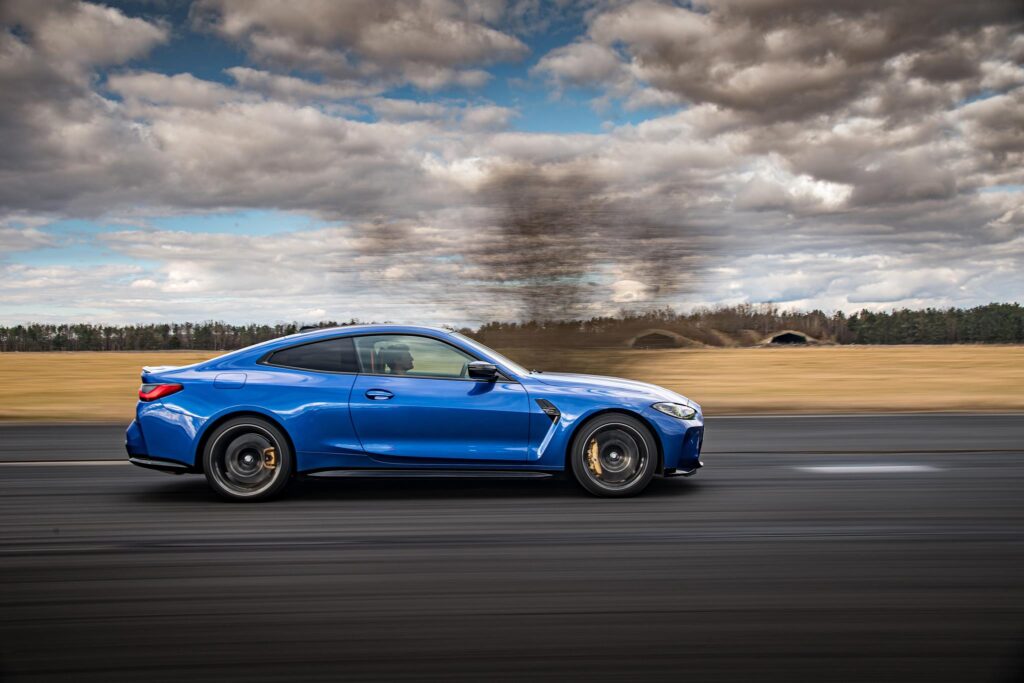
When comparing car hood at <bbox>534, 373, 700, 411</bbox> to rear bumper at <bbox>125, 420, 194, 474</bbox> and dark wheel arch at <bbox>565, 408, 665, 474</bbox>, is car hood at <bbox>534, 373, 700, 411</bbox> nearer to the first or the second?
dark wheel arch at <bbox>565, 408, 665, 474</bbox>

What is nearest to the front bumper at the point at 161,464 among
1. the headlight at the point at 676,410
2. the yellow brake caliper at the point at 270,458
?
the yellow brake caliper at the point at 270,458

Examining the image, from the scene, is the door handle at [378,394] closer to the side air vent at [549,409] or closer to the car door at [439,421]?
the car door at [439,421]

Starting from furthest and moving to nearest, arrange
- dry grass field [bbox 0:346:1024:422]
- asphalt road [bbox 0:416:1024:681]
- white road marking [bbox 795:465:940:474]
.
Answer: dry grass field [bbox 0:346:1024:422] < white road marking [bbox 795:465:940:474] < asphalt road [bbox 0:416:1024:681]

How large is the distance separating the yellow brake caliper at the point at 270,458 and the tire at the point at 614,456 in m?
2.35

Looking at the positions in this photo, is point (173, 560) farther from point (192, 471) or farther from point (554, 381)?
point (554, 381)

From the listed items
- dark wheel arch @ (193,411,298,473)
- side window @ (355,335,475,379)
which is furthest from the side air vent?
dark wheel arch @ (193,411,298,473)

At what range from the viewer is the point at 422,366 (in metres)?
7.44

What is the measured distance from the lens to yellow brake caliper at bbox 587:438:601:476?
7.34 m

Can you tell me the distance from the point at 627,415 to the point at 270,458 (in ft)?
9.34

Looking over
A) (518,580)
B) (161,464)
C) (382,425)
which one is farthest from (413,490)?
(518,580)

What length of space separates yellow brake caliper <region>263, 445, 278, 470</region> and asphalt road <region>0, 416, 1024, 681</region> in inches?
14.1

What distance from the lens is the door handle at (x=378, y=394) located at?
7188 mm

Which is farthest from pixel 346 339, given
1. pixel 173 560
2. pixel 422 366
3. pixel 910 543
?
pixel 910 543

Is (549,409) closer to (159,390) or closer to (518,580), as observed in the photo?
(518,580)
